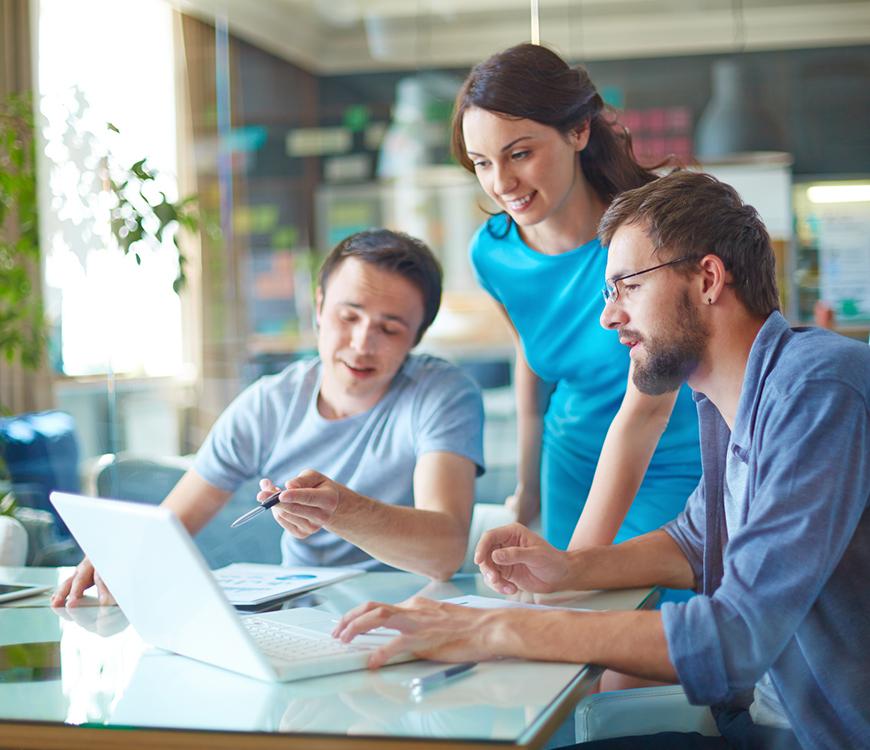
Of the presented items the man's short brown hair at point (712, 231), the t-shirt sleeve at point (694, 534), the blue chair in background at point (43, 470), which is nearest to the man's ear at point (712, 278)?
the man's short brown hair at point (712, 231)

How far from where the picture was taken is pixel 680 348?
137 cm

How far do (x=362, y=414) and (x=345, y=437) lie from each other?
2.0 inches

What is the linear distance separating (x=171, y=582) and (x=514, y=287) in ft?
3.76

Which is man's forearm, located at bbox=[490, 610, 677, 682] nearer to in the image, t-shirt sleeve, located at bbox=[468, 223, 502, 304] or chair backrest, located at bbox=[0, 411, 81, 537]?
t-shirt sleeve, located at bbox=[468, 223, 502, 304]

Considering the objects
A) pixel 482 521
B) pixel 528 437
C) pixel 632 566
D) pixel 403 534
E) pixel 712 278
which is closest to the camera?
pixel 712 278

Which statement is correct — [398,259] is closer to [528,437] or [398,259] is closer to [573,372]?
[573,372]

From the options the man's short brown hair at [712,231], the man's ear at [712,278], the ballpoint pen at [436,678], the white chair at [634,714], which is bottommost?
the white chair at [634,714]

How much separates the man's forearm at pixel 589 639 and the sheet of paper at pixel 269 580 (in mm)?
465

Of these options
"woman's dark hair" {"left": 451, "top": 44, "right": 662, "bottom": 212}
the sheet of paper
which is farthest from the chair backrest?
"woman's dark hair" {"left": 451, "top": 44, "right": 662, "bottom": 212}

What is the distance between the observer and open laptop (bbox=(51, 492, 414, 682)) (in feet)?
3.63

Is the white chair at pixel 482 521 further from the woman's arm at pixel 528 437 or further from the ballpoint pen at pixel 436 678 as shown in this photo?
the ballpoint pen at pixel 436 678

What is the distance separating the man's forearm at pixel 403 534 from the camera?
1.59 metres

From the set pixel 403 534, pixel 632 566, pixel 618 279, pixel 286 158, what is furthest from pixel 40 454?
pixel 618 279

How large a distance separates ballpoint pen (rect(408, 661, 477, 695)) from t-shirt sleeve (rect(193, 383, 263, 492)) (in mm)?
968
